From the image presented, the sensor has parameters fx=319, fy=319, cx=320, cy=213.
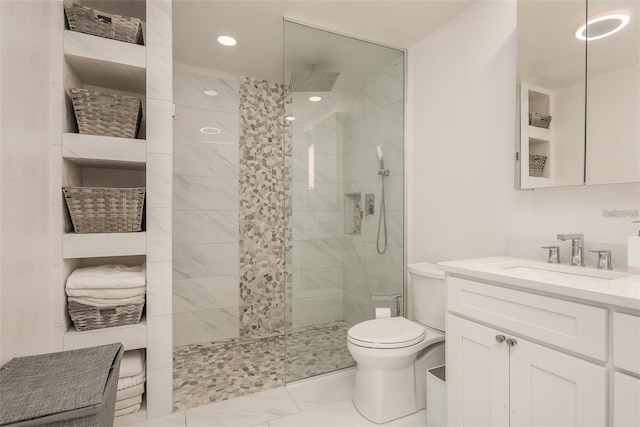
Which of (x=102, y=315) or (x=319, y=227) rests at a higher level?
(x=319, y=227)

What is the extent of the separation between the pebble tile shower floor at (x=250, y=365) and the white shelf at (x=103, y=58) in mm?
1958

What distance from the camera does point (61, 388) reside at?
0.96 m

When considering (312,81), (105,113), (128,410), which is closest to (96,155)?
(105,113)

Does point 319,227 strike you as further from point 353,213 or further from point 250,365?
point 250,365

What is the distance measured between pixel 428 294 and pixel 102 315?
1823 mm

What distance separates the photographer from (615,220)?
1367 mm

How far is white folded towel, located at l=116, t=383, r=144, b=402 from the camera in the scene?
1.65m

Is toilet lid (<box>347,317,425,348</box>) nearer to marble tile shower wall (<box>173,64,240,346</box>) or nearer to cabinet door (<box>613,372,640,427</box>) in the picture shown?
cabinet door (<box>613,372,640,427</box>)

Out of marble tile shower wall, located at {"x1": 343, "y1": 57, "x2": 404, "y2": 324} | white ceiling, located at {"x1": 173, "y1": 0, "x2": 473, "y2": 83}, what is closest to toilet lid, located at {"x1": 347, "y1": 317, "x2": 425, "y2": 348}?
marble tile shower wall, located at {"x1": 343, "y1": 57, "x2": 404, "y2": 324}

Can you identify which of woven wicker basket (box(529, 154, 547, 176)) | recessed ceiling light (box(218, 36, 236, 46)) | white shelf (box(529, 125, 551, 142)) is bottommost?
woven wicker basket (box(529, 154, 547, 176))

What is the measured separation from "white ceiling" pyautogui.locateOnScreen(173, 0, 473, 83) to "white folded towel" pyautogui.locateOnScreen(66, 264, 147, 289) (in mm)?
1659

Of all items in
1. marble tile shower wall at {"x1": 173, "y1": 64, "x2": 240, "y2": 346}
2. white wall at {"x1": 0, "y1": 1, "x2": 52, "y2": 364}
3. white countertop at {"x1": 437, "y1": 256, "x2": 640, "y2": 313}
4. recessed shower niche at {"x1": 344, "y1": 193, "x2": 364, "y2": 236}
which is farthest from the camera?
marble tile shower wall at {"x1": 173, "y1": 64, "x2": 240, "y2": 346}

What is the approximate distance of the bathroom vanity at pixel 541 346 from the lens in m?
0.95

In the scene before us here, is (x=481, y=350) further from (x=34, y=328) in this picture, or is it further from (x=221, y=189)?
(x=221, y=189)
